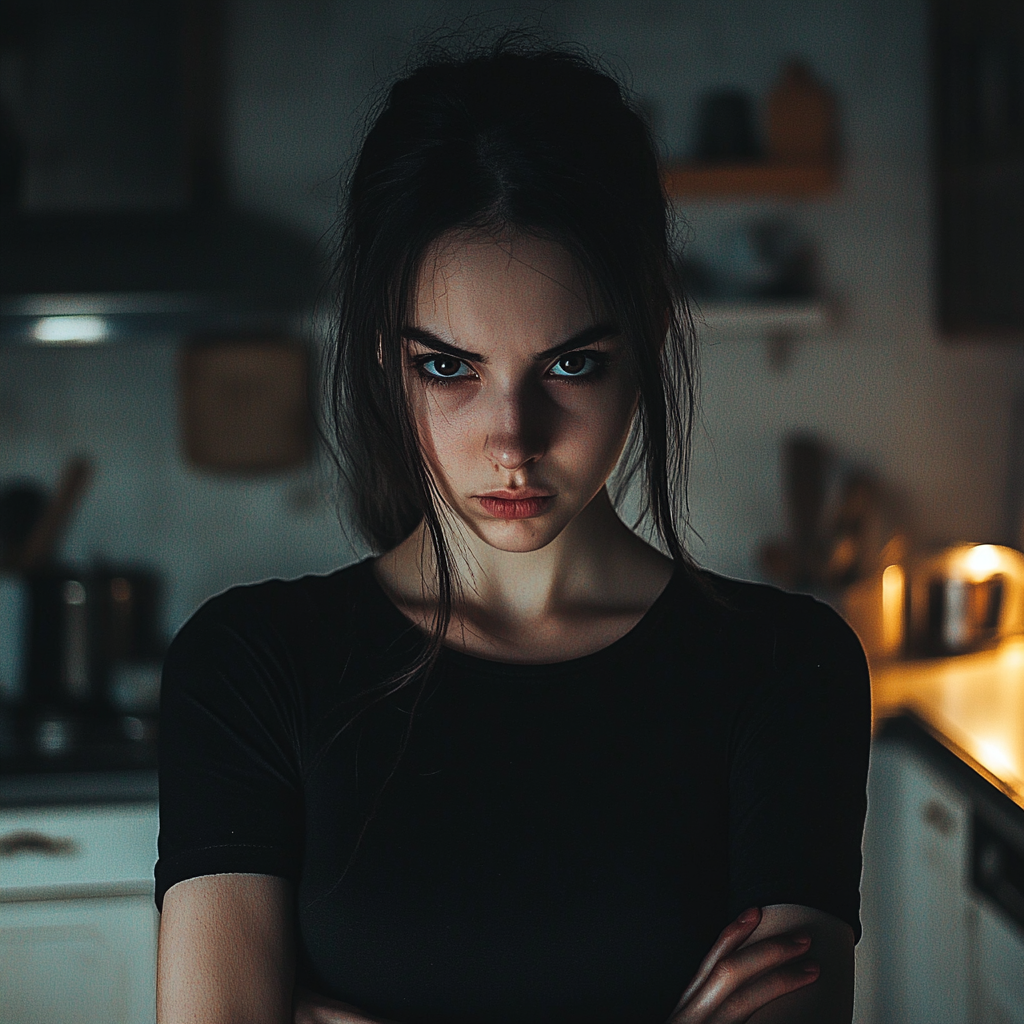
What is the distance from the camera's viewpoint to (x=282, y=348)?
2.51m

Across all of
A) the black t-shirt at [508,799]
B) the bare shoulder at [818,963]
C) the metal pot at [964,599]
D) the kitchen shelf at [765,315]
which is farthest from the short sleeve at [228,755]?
the metal pot at [964,599]

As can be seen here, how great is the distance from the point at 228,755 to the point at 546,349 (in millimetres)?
389

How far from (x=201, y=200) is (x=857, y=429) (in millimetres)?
1580

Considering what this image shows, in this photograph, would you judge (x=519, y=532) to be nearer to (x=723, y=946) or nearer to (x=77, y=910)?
(x=723, y=946)

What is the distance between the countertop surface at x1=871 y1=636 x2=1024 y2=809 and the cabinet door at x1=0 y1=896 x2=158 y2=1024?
1.37 metres

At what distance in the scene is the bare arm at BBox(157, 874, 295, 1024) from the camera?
785mm

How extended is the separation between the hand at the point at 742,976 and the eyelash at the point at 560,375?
1.35 ft

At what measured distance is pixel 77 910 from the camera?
1.97 meters

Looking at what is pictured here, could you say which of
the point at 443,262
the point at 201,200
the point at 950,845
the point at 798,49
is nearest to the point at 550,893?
the point at 443,262

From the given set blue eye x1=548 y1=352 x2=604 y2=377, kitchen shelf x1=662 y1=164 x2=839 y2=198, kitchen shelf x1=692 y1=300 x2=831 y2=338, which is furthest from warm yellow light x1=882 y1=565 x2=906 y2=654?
blue eye x1=548 y1=352 x2=604 y2=377

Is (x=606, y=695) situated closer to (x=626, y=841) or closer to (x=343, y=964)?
(x=626, y=841)

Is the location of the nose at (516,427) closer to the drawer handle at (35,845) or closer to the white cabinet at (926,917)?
the white cabinet at (926,917)

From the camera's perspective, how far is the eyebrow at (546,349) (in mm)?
762

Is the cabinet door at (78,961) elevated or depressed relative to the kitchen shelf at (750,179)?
depressed
